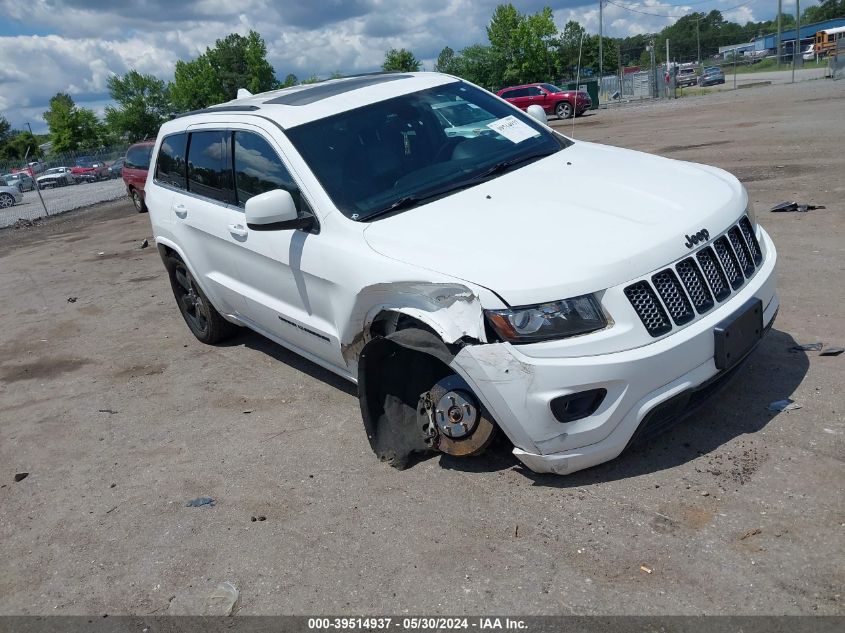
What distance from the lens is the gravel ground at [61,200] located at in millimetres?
22683

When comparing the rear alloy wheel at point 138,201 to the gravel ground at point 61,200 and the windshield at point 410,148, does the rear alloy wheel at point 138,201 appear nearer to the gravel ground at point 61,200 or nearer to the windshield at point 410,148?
the gravel ground at point 61,200

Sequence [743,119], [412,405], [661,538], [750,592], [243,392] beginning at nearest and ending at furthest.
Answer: [750,592], [661,538], [412,405], [243,392], [743,119]

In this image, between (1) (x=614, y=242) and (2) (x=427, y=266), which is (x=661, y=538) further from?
(2) (x=427, y=266)

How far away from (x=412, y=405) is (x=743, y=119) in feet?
61.1

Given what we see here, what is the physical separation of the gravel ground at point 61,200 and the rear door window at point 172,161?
1776cm

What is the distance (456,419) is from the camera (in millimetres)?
3693

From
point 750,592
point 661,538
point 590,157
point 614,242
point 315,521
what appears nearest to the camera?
point 750,592

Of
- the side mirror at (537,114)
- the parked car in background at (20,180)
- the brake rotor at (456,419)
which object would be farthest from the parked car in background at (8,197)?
the brake rotor at (456,419)

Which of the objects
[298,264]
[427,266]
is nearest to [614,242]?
[427,266]

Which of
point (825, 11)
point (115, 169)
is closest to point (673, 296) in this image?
point (115, 169)

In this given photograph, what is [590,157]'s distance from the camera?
473 cm

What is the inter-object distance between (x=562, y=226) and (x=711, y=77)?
5363 centimetres

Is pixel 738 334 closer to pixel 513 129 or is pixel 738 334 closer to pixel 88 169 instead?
pixel 513 129

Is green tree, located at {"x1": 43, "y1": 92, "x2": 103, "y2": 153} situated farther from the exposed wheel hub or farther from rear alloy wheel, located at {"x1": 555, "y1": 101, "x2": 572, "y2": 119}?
the exposed wheel hub
